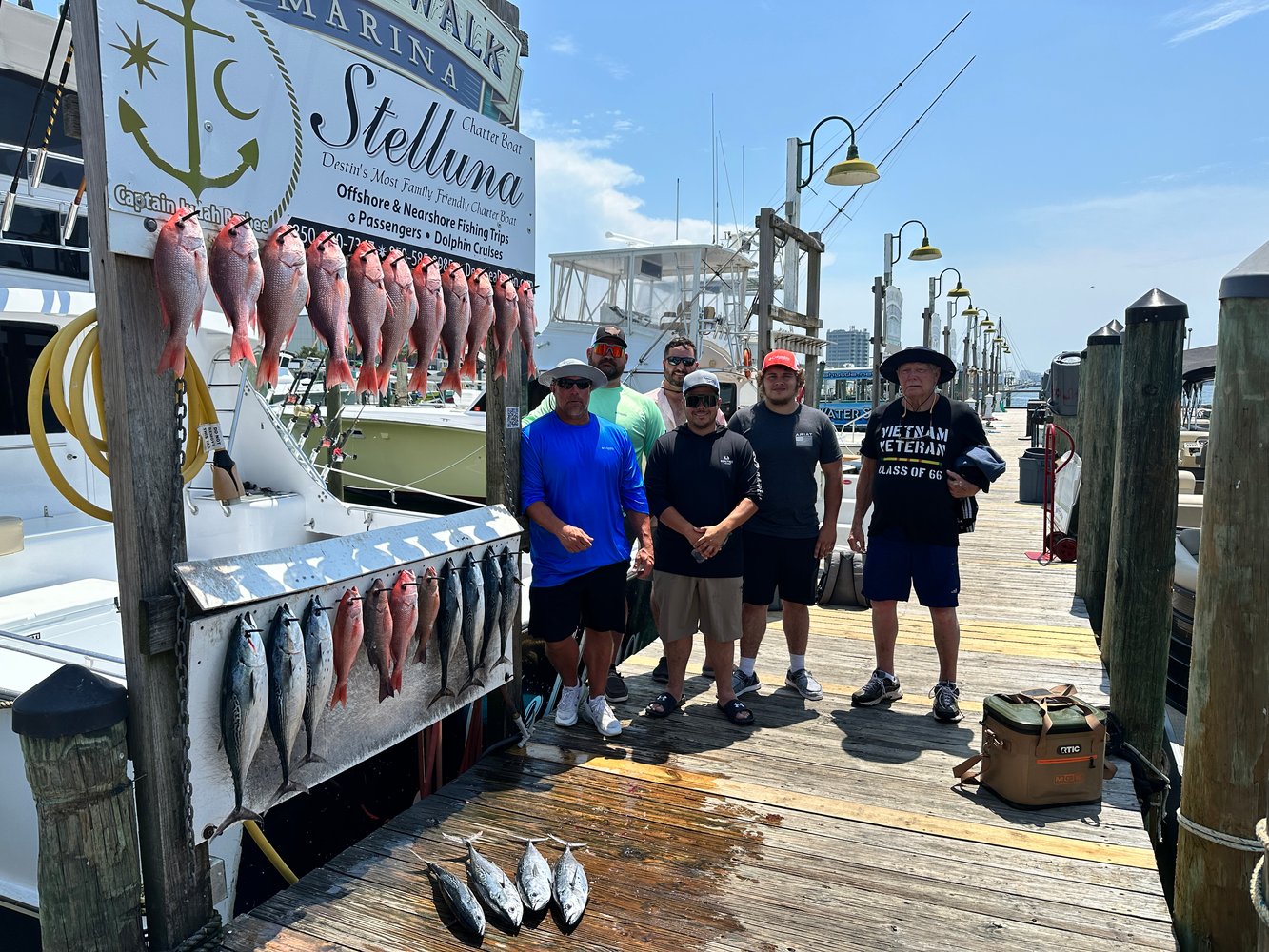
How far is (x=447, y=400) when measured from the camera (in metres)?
14.7

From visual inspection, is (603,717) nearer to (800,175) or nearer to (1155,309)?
(1155,309)

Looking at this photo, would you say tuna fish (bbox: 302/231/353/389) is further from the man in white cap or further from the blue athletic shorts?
the blue athletic shorts

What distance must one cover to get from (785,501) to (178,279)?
3.09 metres

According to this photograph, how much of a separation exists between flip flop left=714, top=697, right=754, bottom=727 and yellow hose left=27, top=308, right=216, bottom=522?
2.80 meters

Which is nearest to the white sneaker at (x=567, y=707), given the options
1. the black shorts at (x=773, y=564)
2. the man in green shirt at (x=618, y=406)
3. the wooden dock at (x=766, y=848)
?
the wooden dock at (x=766, y=848)

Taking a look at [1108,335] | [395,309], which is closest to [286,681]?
[395,309]

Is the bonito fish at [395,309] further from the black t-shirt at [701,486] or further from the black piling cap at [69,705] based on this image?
the black t-shirt at [701,486]

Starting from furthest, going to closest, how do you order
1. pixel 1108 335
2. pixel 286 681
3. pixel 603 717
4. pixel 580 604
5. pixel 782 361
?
pixel 1108 335
pixel 782 361
pixel 603 717
pixel 580 604
pixel 286 681

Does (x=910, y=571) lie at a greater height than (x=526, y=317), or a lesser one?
lesser

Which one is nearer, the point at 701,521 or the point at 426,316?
the point at 426,316

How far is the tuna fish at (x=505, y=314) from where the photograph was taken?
133 inches

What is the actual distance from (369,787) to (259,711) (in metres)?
1.62

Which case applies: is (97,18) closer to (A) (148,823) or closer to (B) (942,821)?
(A) (148,823)

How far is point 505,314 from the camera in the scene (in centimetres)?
340
